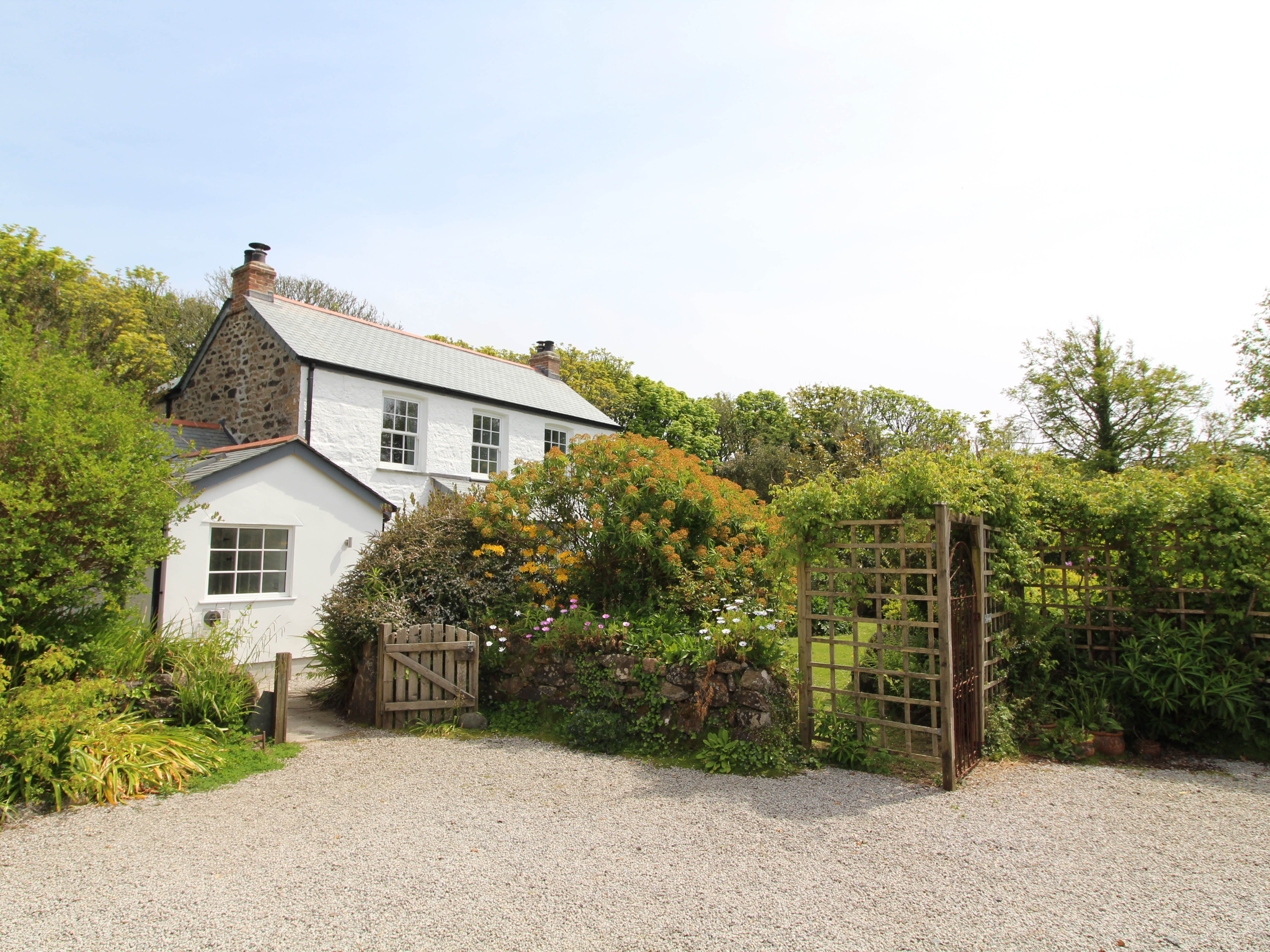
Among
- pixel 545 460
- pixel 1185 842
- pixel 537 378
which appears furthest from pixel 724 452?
pixel 1185 842

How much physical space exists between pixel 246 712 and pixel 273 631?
462cm

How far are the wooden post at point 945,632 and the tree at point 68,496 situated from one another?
7.37 m

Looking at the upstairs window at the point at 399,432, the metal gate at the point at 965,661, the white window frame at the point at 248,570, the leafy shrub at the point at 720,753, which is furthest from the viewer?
the upstairs window at the point at 399,432

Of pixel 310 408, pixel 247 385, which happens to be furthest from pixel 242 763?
pixel 247 385

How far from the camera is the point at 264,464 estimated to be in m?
11.3

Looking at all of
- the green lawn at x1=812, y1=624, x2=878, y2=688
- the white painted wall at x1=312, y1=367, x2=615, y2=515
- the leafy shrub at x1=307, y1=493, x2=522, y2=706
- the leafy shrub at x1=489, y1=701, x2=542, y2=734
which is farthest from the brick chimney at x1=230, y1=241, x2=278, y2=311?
the green lawn at x1=812, y1=624, x2=878, y2=688

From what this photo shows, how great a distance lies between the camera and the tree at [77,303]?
60.5ft

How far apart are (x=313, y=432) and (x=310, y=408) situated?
508 mm

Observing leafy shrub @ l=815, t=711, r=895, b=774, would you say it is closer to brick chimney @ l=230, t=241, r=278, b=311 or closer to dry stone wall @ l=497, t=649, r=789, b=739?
dry stone wall @ l=497, t=649, r=789, b=739

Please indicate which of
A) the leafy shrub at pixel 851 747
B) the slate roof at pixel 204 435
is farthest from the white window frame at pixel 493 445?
the leafy shrub at pixel 851 747

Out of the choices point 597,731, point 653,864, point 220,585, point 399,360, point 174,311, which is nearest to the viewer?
point 653,864

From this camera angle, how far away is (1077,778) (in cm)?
628

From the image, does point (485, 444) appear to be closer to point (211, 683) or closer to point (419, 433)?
point (419, 433)

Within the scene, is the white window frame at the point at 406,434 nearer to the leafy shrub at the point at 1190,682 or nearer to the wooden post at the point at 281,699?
the wooden post at the point at 281,699
